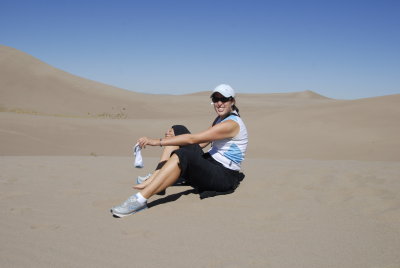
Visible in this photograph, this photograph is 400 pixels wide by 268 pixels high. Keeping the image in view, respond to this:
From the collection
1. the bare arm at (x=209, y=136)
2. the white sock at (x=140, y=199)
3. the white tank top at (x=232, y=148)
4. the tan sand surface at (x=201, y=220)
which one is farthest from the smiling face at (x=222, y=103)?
the white sock at (x=140, y=199)

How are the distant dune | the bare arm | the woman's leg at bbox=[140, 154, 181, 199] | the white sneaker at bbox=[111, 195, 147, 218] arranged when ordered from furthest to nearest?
the distant dune < the bare arm < the woman's leg at bbox=[140, 154, 181, 199] < the white sneaker at bbox=[111, 195, 147, 218]

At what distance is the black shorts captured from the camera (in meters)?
3.58

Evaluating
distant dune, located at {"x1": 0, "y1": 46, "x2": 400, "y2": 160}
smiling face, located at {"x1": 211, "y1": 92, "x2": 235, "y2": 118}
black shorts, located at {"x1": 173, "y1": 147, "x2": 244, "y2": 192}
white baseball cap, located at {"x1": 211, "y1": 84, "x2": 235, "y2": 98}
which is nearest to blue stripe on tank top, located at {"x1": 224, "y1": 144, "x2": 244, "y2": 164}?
black shorts, located at {"x1": 173, "y1": 147, "x2": 244, "y2": 192}

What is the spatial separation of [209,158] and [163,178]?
771 mm

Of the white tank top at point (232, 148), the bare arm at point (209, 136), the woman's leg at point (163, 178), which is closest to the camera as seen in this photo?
the woman's leg at point (163, 178)

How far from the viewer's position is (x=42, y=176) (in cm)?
549

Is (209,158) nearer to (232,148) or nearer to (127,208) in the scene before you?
(232,148)

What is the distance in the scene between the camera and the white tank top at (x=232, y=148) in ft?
13.0

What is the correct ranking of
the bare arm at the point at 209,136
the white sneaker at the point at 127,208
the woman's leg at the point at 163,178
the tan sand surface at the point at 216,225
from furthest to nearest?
the bare arm at the point at 209,136 → the woman's leg at the point at 163,178 → the white sneaker at the point at 127,208 → the tan sand surface at the point at 216,225

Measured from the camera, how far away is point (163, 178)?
3.58 metres

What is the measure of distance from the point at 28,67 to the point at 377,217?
40.8 m

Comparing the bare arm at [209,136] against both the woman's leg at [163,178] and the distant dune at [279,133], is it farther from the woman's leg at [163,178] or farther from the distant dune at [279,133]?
the distant dune at [279,133]

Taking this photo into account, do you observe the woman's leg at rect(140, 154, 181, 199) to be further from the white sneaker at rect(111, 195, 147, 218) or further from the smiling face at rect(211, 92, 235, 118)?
the smiling face at rect(211, 92, 235, 118)

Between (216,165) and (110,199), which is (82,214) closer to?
(110,199)
